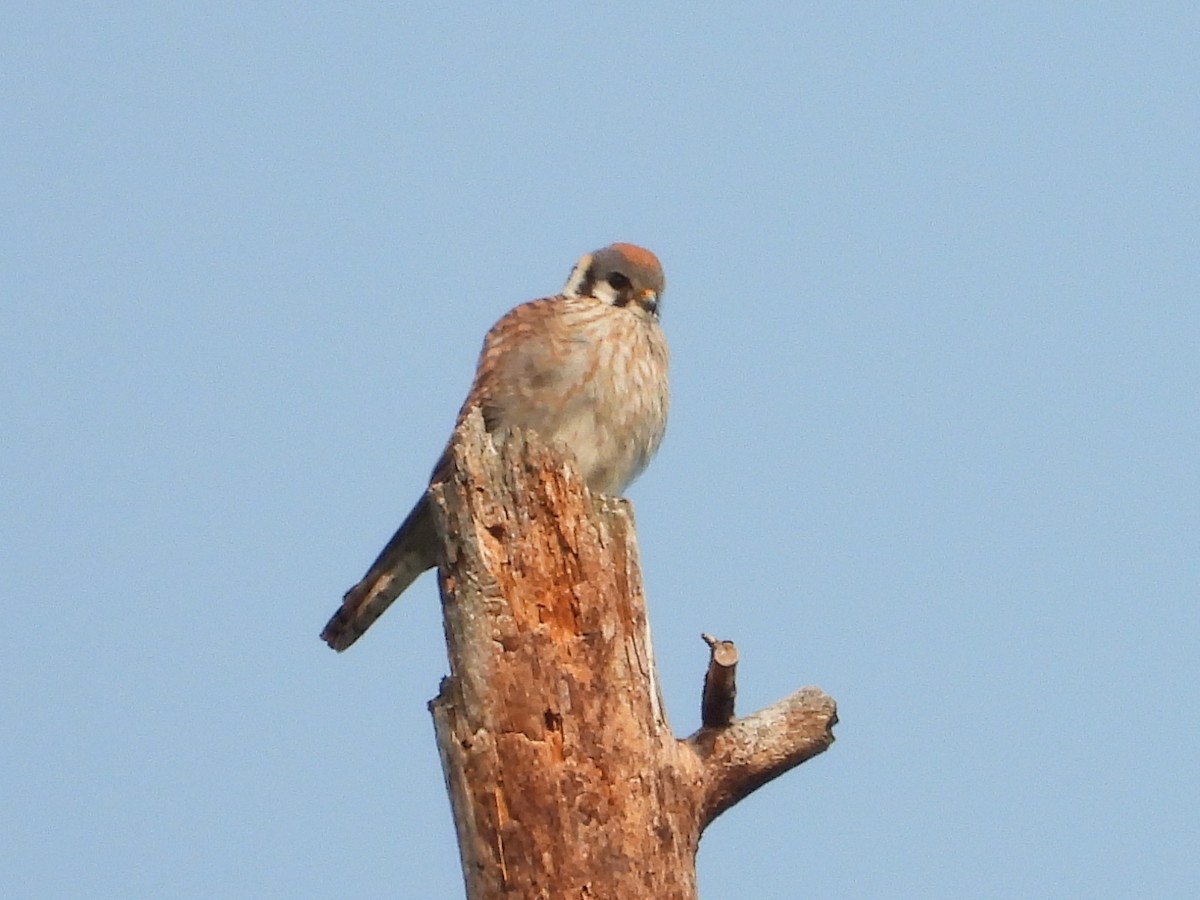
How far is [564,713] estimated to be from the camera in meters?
4.08

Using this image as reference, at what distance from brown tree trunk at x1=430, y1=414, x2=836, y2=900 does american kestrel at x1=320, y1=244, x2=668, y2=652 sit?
1.25 m

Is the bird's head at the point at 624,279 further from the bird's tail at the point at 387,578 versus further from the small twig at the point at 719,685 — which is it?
the small twig at the point at 719,685

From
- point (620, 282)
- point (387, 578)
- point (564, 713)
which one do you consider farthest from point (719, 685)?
point (620, 282)

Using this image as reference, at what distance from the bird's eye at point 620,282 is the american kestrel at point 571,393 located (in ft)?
0.67

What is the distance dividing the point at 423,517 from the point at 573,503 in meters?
1.24

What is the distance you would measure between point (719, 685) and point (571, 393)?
1.75 metres

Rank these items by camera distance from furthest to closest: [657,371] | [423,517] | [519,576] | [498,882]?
[657,371], [423,517], [519,576], [498,882]

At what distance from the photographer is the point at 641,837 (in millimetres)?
4004

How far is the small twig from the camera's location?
4.15 m

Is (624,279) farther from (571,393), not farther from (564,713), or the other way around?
(564,713)

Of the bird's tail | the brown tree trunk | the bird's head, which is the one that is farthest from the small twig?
the bird's head

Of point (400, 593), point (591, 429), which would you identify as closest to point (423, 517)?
point (400, 593)

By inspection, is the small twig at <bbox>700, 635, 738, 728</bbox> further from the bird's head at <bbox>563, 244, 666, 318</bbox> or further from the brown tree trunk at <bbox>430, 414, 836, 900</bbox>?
the bird's head at <bbox>563, 244, 666, 318</bbox>

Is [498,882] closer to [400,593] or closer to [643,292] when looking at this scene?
[400,593]
